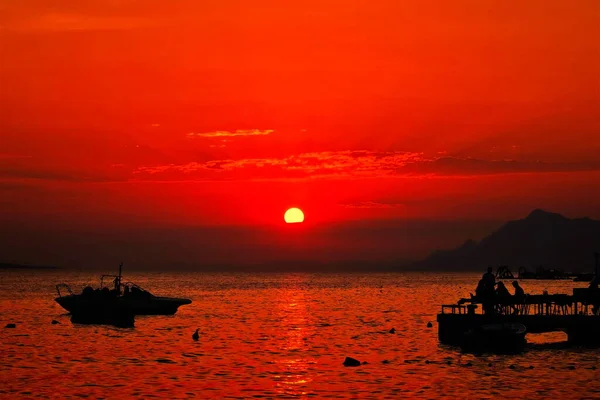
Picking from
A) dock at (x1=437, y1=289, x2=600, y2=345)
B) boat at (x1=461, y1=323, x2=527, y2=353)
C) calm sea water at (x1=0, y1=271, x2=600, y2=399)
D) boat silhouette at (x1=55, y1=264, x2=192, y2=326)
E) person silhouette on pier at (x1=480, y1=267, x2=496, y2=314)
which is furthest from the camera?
boat silhouette at (x1=55, y1=264, x2=192, y2=326)

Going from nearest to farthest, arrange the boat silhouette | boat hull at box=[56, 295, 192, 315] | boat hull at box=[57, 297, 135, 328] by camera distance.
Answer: boat hull at box=[57, 297, 135, 328]
the boat silhouette
boat hull at box=[56, 295, 192, 315]

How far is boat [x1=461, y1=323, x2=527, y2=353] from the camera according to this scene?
56875 mm

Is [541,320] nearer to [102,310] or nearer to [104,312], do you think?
[104,312]

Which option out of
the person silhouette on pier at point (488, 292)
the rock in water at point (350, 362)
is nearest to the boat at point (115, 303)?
the rock in water at point (350, 362)

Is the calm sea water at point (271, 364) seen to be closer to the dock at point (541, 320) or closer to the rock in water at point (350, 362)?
the rock in water at point (350, 362)

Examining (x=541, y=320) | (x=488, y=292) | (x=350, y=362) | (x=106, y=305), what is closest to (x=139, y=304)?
(x=106, y=305)

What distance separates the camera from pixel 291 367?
53.9 m

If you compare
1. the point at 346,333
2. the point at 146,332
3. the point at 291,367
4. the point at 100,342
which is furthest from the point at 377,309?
the point at 291,367

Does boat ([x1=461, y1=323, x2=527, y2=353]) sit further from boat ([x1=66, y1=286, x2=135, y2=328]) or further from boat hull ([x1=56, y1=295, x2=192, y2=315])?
boat hull ([x1=56, y1=295, x2=192, y2=315])

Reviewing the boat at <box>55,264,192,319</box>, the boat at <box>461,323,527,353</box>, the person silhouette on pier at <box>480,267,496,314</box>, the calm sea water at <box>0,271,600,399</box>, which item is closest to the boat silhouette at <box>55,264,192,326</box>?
the boat at <box>55,264,192,319</box>

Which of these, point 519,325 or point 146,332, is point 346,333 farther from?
point 519,325

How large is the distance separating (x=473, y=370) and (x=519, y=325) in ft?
29.6

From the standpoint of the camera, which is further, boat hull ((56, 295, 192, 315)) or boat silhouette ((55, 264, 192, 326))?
boat hull ((56, 295, 192, 315))

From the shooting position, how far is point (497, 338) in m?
56.8
